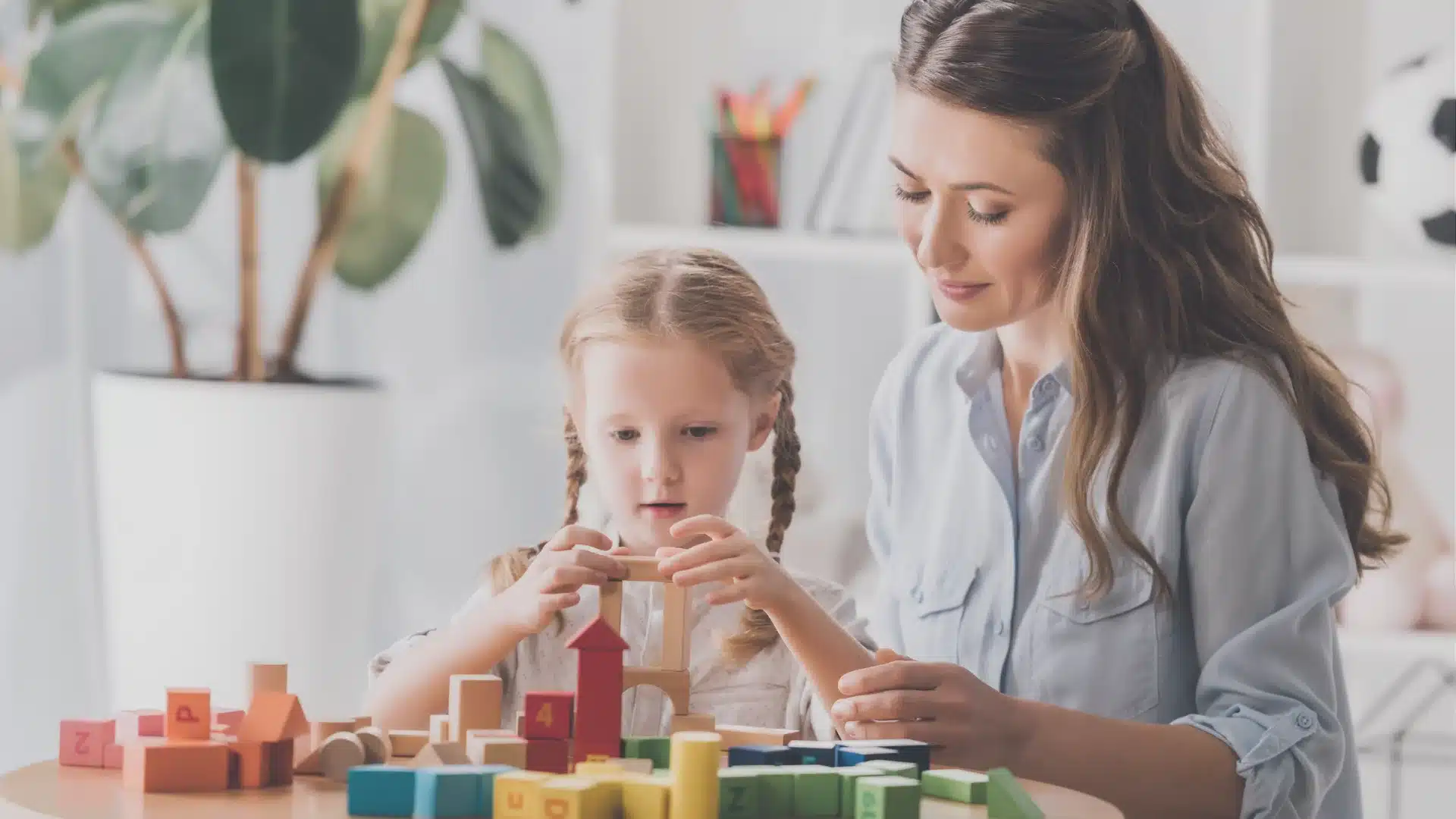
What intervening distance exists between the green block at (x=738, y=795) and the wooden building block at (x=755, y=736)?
0.17 m

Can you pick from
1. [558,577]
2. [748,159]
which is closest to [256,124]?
[748,159]

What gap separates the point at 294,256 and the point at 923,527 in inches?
58.6

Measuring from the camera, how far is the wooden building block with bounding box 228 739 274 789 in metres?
0.94

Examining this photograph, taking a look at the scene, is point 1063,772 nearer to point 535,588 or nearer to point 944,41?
point 535,588

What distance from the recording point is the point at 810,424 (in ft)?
8.79

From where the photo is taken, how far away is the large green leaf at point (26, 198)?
2385mm

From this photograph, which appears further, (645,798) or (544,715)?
(544,715)

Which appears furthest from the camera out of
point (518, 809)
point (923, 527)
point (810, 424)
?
point (810, 424)

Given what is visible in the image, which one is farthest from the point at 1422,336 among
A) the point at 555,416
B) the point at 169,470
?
the point at 169,470

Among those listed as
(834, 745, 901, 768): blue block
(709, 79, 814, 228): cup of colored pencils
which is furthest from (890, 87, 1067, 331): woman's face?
(709, 79, 814, 228): cup of colored pencils

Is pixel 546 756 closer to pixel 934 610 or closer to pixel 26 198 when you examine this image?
pixel 934 610

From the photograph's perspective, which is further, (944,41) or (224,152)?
(224,152)

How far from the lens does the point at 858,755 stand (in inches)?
37.0

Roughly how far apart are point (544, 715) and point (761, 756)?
0.12m
